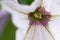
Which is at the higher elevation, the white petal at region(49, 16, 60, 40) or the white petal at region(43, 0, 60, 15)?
the white petal at region(43, 0, 60, 15)

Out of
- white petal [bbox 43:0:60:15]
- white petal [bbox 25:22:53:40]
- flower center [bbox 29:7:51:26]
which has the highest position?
white petal [bbox 43:0:60:15]

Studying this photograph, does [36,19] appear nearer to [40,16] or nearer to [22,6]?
[40,16]

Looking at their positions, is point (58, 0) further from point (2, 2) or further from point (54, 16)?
point (2, 2)

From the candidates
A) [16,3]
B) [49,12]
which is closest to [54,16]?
[49,12]

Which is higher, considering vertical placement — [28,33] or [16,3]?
[16,3]

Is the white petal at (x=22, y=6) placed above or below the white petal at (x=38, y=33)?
above

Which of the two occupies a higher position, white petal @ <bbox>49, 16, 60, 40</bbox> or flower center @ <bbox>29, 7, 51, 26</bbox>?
flower center @ <bbox>29, 7, 51, 26</bbox>

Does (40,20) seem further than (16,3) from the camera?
Yes

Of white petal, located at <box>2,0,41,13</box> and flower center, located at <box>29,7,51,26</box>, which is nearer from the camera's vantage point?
white petal, located at <box>2,0,41,13</box>
